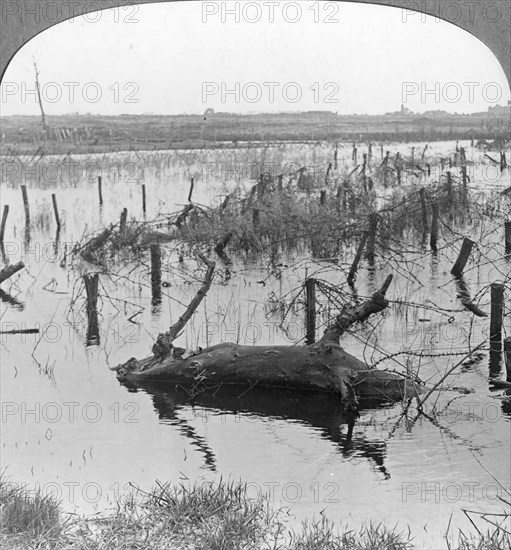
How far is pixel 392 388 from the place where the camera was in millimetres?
6520

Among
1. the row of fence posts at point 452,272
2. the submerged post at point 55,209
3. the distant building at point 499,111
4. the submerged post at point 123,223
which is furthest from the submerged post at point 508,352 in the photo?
the submerged post at point 55,209

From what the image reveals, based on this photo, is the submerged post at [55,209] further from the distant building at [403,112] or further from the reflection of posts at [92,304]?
the distant building at [403,112]

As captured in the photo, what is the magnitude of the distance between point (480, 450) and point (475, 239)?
2.07 metres

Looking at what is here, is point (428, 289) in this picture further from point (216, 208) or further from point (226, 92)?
point (226, 92)

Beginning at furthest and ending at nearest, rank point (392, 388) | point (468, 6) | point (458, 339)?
point (458, 339)
point (392, 388)
point (468, 6)

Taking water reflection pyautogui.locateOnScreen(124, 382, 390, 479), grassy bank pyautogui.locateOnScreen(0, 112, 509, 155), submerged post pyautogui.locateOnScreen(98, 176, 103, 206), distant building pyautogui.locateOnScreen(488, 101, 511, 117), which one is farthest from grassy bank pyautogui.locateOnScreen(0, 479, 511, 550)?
submerged post pyautogui.locateOnScreen(98, 176, 103, 206)

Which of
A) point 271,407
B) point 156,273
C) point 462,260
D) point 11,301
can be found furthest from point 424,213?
point 11,301

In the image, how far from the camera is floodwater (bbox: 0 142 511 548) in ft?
18.3

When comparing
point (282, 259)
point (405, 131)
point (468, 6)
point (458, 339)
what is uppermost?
point (468, 6)

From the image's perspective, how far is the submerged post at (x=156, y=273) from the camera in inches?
307

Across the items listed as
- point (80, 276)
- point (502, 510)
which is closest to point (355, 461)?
point (502, 510)

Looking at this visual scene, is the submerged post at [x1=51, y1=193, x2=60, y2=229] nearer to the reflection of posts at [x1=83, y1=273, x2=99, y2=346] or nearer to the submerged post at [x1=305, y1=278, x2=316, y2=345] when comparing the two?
the reflection of posts at [x1=83, y1=273, x2=99, y2=346]

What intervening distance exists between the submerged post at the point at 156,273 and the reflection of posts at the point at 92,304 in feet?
1.42

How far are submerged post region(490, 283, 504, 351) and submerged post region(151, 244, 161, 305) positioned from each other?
8.11 feet
